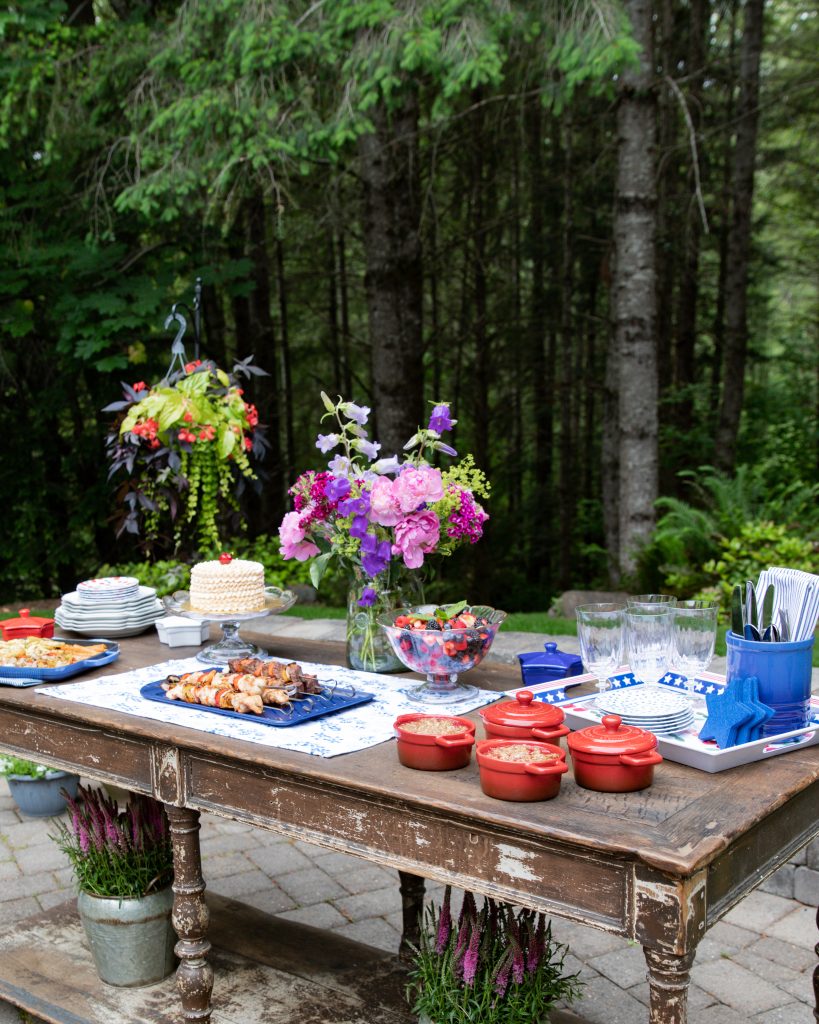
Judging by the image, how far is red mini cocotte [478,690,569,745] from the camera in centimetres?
190

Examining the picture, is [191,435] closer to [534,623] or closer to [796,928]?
[534,623]

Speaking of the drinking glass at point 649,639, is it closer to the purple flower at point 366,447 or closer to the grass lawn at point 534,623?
the purple flower at point 366,447

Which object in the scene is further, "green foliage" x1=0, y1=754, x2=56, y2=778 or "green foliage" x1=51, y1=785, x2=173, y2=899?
"green foliage" x1=0, y1=754, x2=56, y2=778

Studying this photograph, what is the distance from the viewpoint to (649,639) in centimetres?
225

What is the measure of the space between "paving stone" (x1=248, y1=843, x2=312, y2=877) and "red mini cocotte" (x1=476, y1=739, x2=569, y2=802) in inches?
95.8

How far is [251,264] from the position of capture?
26.8 ft

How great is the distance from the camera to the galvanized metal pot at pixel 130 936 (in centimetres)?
272

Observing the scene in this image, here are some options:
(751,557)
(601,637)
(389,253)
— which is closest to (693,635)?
(601,637)

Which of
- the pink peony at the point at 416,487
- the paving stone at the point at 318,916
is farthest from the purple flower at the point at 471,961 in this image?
the paving stone at the point at 318,916

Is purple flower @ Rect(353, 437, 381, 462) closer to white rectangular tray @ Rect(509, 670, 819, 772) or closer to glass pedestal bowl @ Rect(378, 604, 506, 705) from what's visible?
glass pedestal bowl @ Rect(378, 604, 506, 705)

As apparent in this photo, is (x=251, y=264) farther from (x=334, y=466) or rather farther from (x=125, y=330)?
(x=334, y=466)

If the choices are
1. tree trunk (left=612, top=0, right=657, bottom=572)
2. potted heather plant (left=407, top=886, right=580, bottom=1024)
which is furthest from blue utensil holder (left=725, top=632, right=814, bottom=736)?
tree trunk (left=612, top=0, right=657, bottom=572)

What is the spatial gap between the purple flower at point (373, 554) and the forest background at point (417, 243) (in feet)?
9.68

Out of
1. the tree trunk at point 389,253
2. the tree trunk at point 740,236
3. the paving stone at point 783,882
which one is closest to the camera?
the paving stone at point 783,882
